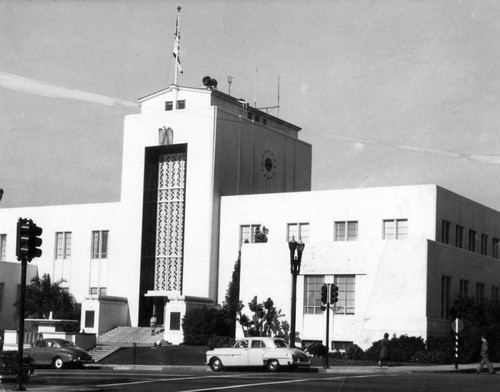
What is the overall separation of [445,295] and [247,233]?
48.7 feet

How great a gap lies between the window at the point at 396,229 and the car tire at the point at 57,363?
22286 millimetres

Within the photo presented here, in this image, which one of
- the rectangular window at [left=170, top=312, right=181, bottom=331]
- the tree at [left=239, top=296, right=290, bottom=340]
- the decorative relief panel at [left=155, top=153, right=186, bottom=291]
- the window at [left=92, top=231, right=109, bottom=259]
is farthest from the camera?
the window at [left=92, top=231, right=109, bottom=259]

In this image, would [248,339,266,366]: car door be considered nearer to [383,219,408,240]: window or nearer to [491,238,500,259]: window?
[383,219,408,240]: window

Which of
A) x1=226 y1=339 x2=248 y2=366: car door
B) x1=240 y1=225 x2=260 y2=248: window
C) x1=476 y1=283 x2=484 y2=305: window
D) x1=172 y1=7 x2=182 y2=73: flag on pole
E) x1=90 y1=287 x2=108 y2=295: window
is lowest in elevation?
x1=226 y1=339 x2=248 y2=366: car door

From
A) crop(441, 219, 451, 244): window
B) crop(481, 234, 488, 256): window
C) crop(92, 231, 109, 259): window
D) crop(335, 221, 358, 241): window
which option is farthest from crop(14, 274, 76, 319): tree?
crop(481, 234, 488, 256): window

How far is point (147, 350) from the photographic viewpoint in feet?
168

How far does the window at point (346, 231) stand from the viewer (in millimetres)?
57125

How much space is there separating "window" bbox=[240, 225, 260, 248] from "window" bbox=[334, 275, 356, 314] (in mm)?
9905

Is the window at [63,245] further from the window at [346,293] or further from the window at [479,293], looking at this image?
the window at [479,293]

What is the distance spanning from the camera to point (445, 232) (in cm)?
5619

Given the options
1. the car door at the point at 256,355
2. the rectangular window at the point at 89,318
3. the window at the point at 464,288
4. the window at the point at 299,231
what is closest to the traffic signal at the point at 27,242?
the car door at the point at 256,355

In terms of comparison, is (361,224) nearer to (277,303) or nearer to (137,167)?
(277,303)

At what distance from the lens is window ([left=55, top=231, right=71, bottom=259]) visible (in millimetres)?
69000

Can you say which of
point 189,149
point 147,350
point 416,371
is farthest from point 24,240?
point 189,149
